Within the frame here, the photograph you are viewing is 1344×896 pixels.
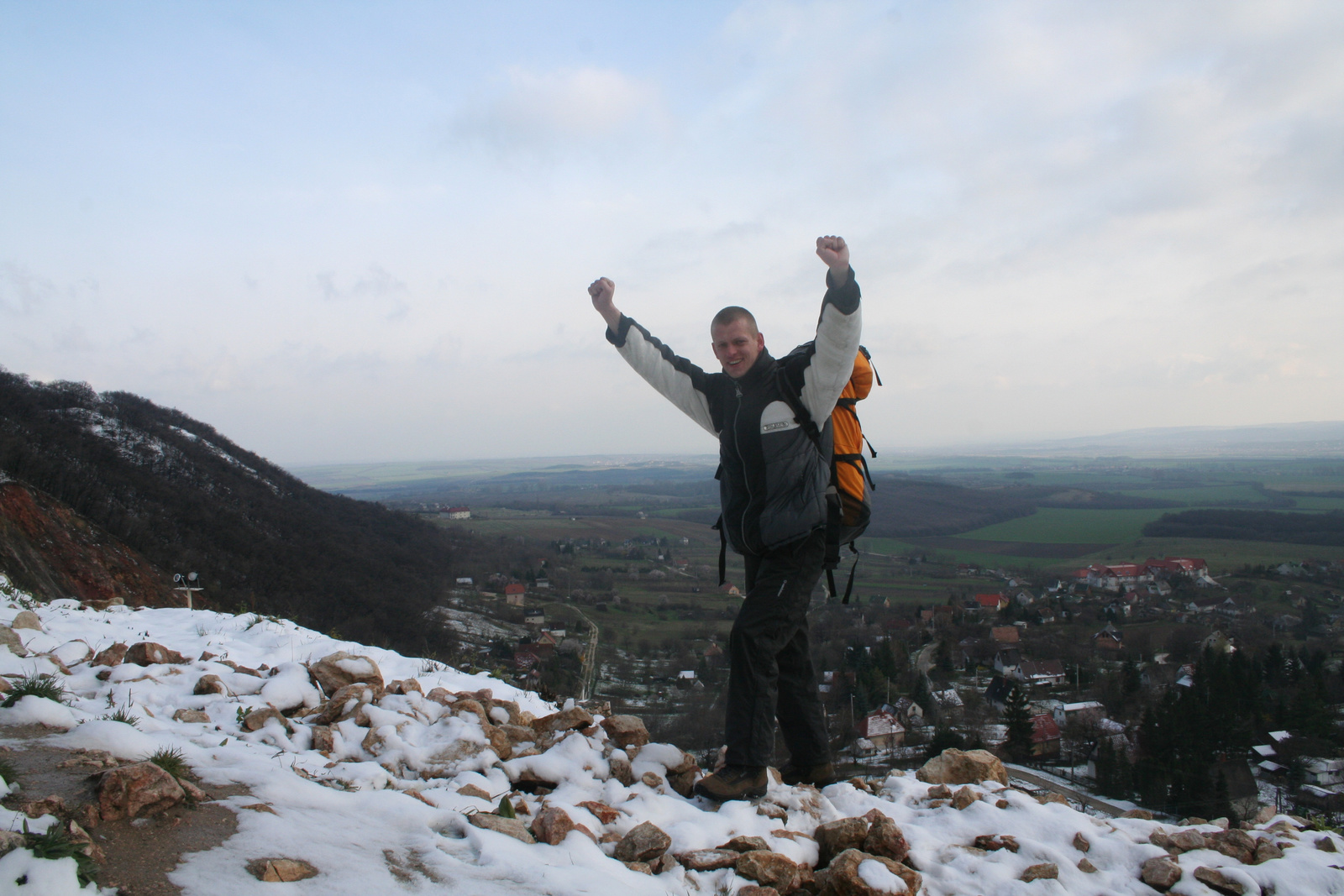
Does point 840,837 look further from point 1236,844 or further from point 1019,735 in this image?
point 1019,735

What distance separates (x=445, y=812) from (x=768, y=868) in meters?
1.47

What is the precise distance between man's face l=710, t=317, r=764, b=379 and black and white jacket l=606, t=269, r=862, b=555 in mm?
67

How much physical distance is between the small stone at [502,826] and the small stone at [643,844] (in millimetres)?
427

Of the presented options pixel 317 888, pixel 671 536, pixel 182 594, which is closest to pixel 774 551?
pixel 317 888

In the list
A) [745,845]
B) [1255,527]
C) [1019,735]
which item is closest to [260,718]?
[745,845]

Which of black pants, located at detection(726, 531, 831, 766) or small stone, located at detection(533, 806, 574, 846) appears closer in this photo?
small stone, located at detection(533, 806, 574, 846)

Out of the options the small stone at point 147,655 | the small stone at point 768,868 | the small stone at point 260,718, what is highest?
the small stone at point 147,655

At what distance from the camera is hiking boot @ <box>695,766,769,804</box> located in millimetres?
3648

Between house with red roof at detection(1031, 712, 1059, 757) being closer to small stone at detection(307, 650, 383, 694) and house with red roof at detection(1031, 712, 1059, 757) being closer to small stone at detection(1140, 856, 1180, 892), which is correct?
small stone at detection(1140, 856, 1180, 892)

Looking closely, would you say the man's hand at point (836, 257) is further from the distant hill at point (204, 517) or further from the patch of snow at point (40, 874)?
the distant hill at point (204, 517)

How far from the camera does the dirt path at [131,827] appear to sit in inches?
79.0

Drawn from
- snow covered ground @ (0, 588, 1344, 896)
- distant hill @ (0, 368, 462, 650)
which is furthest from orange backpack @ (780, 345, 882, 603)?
distant hill @ (0, 368, 462, 650)

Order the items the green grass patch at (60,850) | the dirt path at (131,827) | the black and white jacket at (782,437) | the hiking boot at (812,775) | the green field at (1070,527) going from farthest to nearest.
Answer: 1. the green field at (1070,527)
2. the hiking boot at (812,775)
3. the black and white jacket at (782,437)
4. the dirt path at (131,827)
5. the green grass patch at (60,850)

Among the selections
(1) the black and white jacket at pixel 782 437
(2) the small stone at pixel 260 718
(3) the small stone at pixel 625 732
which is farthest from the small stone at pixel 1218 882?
(2) the small stone at pixel 260 718
